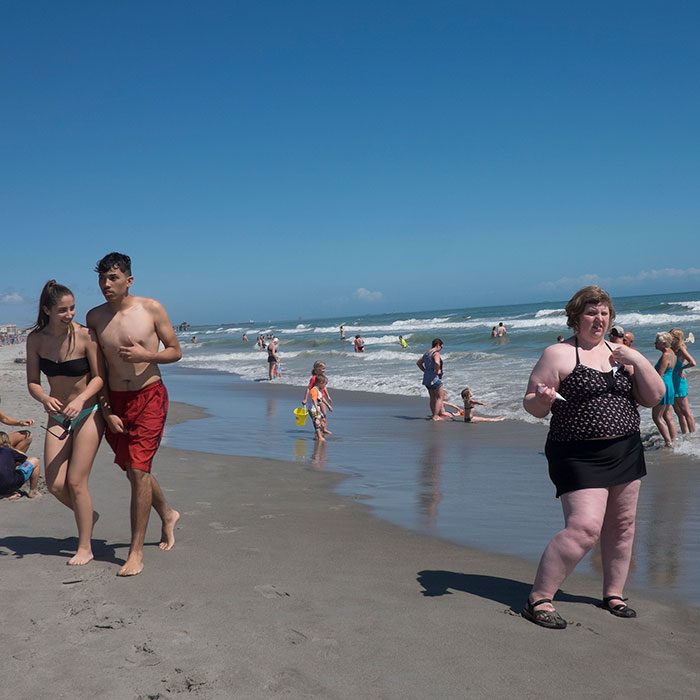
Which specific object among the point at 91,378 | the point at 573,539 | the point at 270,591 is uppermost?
the point at 91,378

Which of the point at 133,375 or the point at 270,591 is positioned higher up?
the point at 133,375

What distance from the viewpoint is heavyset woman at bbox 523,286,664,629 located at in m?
3.65

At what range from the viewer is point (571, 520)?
3.67 meters

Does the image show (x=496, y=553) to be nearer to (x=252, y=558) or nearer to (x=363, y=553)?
(x=363, y=553)

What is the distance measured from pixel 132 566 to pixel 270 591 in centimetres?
87

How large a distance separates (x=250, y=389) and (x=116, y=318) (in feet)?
56.2

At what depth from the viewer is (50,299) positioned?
454 cm

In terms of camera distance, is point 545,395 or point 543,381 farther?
point 543,381

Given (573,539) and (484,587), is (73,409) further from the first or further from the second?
(573,539)

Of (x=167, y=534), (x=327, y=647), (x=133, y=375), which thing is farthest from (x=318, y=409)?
(x=327, y=647)

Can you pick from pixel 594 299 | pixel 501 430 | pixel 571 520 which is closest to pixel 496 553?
pixel 571 520

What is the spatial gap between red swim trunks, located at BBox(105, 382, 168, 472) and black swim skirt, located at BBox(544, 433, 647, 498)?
7.61 feet

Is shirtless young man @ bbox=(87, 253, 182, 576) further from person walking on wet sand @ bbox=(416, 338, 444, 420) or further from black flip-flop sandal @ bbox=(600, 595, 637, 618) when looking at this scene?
person walking on wet sand @ bbox=(416, 338, 444, 420)

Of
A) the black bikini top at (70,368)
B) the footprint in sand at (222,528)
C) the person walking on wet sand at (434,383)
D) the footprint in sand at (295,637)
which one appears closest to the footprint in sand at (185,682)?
the footprint in sand at (295,637)
